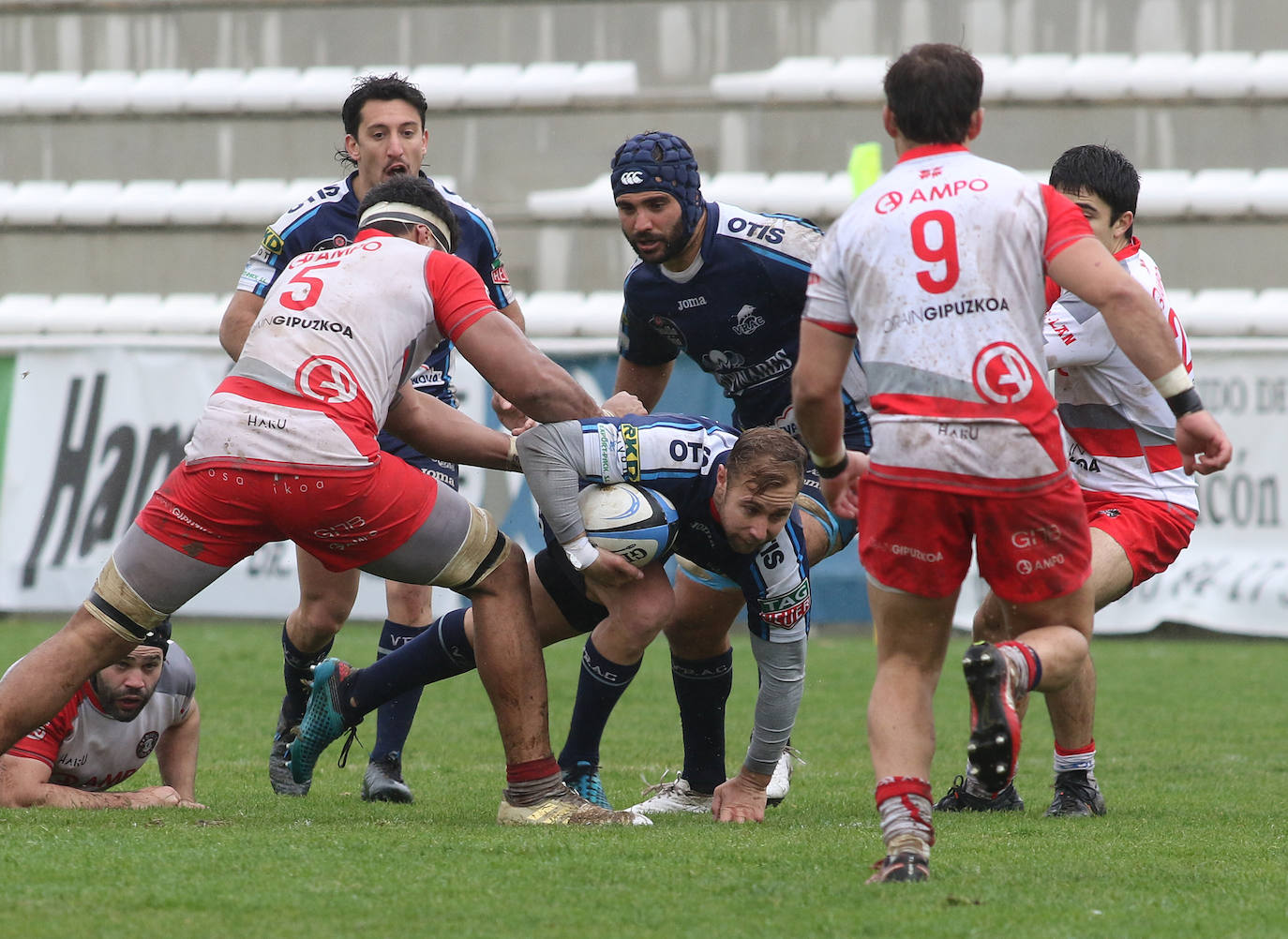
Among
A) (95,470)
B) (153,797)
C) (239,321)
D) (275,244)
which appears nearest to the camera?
(153,797)

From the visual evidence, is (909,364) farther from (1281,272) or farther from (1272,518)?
(1281,272)

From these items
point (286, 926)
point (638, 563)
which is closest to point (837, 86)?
point (638, 563)

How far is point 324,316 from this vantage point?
489 cm

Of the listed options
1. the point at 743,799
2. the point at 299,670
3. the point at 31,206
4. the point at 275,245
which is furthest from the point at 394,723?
the point at 31,206

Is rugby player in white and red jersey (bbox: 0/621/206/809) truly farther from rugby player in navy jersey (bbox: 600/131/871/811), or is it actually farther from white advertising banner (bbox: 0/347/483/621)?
white advertising banner (bbox: 0/347/483/621)

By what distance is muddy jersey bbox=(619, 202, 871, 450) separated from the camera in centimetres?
590

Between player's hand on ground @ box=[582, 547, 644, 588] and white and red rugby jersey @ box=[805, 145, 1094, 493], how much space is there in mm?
1322

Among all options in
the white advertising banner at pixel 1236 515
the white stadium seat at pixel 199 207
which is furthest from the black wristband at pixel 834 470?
the white stadium seat at pixel 199 207

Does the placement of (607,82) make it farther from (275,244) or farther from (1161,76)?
(275,244)

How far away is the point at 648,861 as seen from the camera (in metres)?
4.30

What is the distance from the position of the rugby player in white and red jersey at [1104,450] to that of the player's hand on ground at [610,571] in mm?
1397

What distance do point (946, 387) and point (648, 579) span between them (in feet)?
5.36

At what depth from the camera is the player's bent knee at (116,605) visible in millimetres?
4938

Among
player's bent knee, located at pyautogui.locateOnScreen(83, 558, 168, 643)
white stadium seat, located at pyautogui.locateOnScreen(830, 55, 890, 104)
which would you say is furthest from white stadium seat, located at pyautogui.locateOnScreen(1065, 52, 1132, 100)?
player's bent knee, located at pyautogui.locateOnScreen(83, 558, 168, 643)
